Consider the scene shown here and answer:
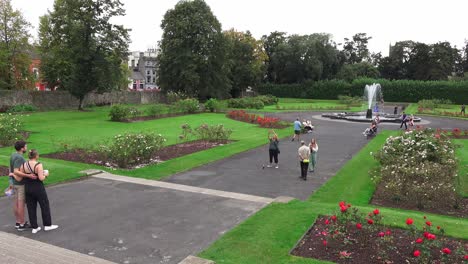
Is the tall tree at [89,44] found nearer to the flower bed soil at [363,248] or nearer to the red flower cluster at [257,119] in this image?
the red flower cluster at [257,119]

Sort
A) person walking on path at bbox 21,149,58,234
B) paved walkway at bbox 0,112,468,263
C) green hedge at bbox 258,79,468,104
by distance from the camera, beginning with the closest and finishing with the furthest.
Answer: paved walkway at bbox 0,112,468,263 < person walking on path at bbox 21,149,58,234 < green hedge at bbox 258,79,468,104

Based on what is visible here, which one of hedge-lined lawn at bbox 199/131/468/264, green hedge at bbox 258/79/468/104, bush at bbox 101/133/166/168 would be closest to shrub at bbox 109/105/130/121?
bush at bbox 101/133/166/168

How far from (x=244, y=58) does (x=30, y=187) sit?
7582 centimetres

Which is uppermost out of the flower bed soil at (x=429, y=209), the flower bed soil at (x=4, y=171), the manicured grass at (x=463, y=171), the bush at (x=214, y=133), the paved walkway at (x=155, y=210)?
the bush at (x=214, y=133)

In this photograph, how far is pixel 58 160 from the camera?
1852 centimetres

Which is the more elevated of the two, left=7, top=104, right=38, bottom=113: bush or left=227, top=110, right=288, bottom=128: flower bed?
left=7, top=104, right=38, bottom=113: bush

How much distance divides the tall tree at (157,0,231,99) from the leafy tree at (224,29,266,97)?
12.4m

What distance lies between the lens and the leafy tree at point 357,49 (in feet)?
366

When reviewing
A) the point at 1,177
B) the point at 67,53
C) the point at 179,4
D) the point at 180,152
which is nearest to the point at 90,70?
the point at 67,53

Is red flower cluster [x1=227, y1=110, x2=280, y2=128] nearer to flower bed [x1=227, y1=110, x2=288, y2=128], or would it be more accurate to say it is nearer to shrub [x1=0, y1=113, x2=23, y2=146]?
flower bed [x1=227, y1=110, x2=288, y2=128]

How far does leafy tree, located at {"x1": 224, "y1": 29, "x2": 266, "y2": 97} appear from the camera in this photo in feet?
266

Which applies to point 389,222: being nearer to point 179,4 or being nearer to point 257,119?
point 257,119

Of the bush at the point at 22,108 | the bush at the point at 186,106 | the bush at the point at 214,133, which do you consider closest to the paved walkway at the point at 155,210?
the bush at the point at 214,133

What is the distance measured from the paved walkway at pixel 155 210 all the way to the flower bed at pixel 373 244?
2150 millimetres
